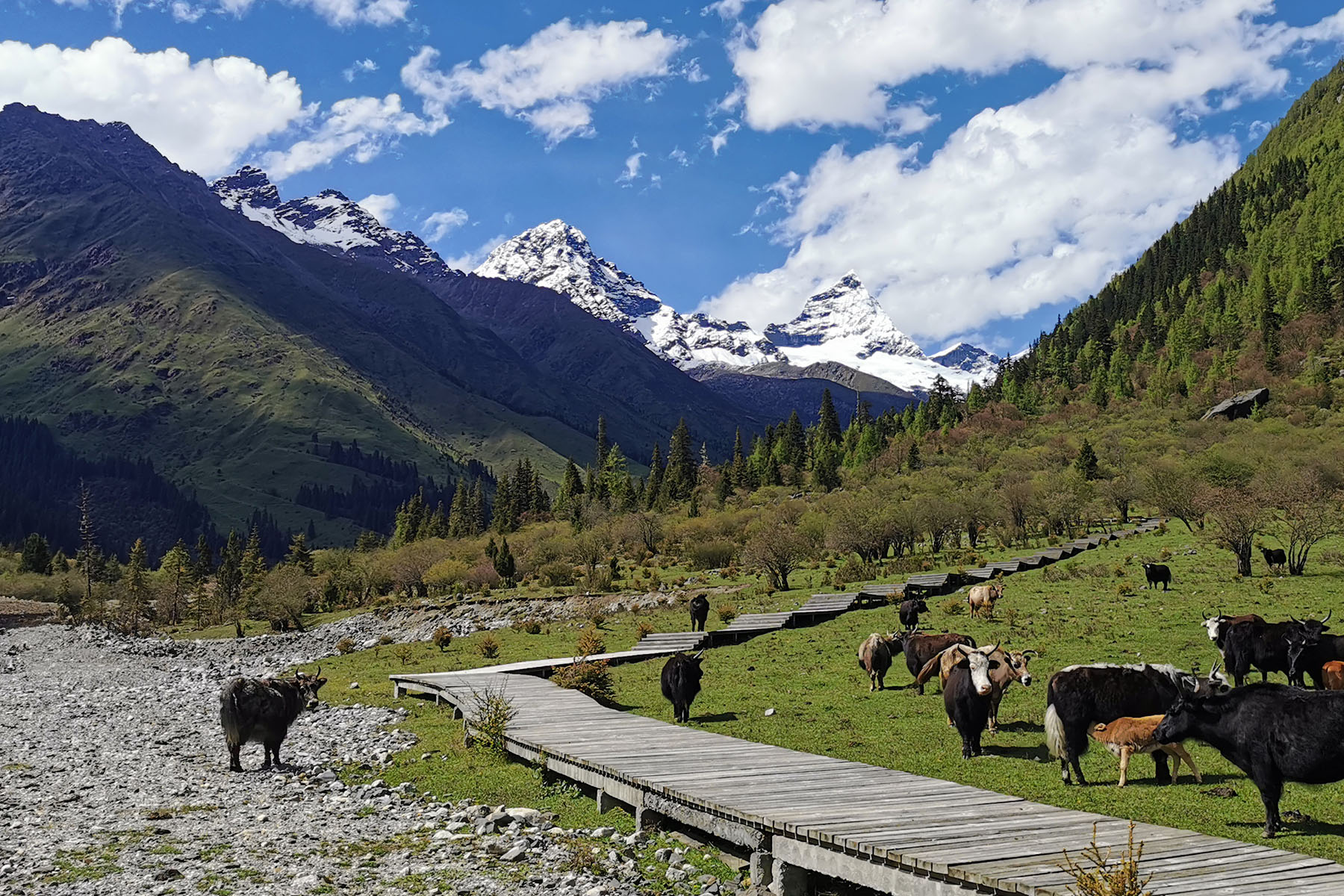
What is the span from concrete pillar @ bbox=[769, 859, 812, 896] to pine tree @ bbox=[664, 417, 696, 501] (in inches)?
4578

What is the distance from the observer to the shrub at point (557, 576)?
78.6 meters

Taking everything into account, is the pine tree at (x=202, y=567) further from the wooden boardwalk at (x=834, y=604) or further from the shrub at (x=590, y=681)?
the shrub at (x=590, y=681)

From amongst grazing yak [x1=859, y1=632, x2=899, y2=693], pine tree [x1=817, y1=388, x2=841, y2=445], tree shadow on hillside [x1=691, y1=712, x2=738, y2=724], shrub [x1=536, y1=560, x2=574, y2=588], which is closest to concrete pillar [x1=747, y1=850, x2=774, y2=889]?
tree shadow on hillside [x1=691, y1=712, x2=738, y2=724]

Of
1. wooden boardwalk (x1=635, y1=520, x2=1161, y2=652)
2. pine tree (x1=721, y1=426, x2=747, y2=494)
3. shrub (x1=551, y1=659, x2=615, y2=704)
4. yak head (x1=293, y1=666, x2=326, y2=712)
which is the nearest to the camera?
yak head (x1=293, y1=666, x2=326, y2=712)

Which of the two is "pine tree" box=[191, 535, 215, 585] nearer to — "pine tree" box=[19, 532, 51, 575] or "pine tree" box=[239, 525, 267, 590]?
"pine tree" box=[239, 525, 267, 590]

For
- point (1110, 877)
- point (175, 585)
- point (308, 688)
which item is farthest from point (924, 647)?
point (175, 585)

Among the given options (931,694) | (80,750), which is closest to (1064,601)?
(931,694)

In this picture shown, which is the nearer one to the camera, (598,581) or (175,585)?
(598,581)

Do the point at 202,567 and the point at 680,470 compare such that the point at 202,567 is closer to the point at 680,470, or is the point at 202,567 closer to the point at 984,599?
the point at 680,470

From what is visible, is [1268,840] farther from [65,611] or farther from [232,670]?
[65,611]

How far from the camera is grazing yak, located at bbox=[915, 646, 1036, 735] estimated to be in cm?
1623

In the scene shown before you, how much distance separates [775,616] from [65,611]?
99990 mm

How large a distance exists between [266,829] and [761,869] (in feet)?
28.0

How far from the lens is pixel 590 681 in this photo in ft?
81.0
